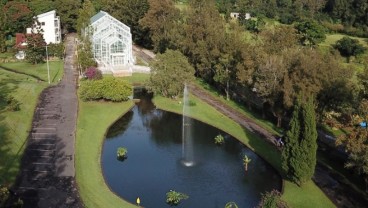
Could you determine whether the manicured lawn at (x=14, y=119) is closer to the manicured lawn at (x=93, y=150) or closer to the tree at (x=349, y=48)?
the manicured lawn at (x=93, y=150)

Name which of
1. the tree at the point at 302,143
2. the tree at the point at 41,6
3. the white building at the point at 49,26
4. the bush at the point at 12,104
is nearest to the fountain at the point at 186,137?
the tree at the point at 302,143

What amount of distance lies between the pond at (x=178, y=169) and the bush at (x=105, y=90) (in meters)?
5.27

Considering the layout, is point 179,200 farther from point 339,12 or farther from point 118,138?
point 339,12

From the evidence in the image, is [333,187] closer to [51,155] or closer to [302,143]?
[302,143]

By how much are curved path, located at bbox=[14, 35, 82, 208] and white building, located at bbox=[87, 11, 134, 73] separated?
13153 millimetres

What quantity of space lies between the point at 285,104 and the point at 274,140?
361 centimetres

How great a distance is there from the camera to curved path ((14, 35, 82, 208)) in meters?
30.5

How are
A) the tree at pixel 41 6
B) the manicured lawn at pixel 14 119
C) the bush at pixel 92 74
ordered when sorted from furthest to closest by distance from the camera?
1. the tree at pixel 41 6
2. the bush at pixel 92 74
3. the manicured lawn at pixel 14 119

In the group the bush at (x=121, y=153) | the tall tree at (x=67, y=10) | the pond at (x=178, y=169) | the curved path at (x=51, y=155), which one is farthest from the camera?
the tall tree at (x=67, y=10)

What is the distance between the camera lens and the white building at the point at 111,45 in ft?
217

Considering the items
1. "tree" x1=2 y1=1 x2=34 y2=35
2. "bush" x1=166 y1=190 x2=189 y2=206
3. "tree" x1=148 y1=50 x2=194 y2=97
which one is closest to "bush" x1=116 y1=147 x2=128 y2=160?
"bush" x1=166 y1=190 x2=189 y2=206

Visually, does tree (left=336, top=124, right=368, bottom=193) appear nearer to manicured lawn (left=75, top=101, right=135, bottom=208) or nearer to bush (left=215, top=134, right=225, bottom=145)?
bush (left=215, top=134, right=225, bottom=145)

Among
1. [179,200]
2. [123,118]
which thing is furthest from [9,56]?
[179,200]

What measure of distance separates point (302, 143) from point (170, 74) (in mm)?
24321
